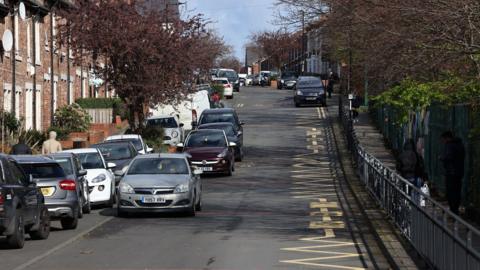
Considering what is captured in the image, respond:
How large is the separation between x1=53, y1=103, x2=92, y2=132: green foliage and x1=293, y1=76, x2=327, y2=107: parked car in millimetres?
26150

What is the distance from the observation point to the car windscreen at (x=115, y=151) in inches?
1223

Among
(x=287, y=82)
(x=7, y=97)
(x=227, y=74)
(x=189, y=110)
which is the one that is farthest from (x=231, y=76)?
(x=7, y=97)

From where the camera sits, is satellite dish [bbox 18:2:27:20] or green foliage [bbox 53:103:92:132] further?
green foliage [bbox 53:103:92:132]

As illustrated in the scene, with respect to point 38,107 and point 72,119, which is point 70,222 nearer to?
point 38,107

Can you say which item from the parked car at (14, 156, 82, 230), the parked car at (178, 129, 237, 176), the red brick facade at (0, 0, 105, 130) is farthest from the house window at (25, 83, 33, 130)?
the parked car at (14, 156, 82, 230)

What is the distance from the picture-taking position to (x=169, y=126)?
46.3 m

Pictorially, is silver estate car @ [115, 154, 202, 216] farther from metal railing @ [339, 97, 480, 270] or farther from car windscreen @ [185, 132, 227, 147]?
car windscreen @ [185, 132, 227, 147]

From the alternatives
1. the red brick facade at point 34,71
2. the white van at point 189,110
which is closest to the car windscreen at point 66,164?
the red brick facade at point 34,71

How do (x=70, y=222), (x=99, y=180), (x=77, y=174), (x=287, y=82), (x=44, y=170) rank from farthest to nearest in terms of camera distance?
1. (x=287, y=82)
2. (x=99, y=180)
3. (x=77, y=174)
4. (x=44, y=170)
5. (x=70, y=222)

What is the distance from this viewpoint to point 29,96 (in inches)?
1655

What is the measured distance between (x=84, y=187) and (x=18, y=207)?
6.67 metres

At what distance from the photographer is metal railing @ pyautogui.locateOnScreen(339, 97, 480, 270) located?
10.6 m

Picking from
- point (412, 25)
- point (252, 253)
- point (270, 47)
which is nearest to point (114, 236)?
point (252, 253)

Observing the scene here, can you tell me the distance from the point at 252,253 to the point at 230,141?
2221 cm
